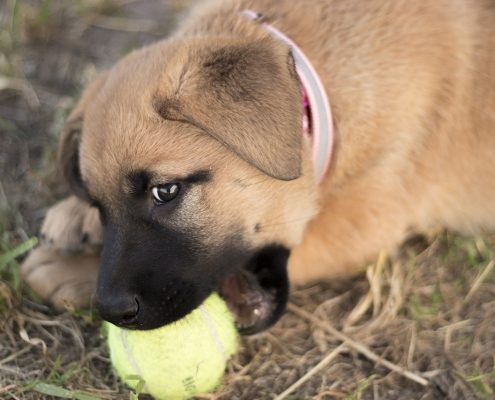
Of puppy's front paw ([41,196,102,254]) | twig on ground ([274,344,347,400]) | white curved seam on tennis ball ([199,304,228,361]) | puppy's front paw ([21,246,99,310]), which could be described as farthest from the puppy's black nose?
puppy's front paw ([41,196,102,254])

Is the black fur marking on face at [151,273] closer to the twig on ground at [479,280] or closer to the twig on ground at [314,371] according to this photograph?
the twig on ground at [314,371]

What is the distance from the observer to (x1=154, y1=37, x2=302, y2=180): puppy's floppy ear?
8.49ft

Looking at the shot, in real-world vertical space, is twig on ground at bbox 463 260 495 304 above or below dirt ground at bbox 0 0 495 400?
above

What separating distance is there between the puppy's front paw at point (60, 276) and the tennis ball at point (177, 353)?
49cm

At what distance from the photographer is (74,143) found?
334cm

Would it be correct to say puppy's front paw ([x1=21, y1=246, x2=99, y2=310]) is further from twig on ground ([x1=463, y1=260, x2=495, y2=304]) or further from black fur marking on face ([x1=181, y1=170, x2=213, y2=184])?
twig on ground ([x1=463, y1=260, x2=495, y2=304])

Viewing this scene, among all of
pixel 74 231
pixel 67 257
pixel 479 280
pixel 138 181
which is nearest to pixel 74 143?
pixel 74 231

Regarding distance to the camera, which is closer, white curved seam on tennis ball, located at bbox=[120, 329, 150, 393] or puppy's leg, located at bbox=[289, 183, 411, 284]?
white curved seam on tennis ball, located at bbox=[120, 329, 150, 393]

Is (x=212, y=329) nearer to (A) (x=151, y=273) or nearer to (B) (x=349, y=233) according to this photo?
(A) (x=151, y=273)

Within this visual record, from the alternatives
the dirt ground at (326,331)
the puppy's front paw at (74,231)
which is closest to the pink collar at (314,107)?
the dirt ground at (326,331)

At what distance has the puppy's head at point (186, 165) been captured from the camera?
262cm

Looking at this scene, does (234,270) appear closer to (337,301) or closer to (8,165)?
(337,301)

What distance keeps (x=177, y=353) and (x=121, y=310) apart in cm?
28

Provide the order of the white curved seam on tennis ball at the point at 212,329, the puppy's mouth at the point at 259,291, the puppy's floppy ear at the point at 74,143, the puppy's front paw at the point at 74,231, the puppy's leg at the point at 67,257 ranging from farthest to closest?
1. the puppy's front paw at the point at 74,231
2. the puppy's leg at the point at 67,257
3. the puppy's floppy ear at the point at 74,143
4. the puppy's mouth at the point at 259,291
5. the white curved seam on tennis ball at the point at 212,329
